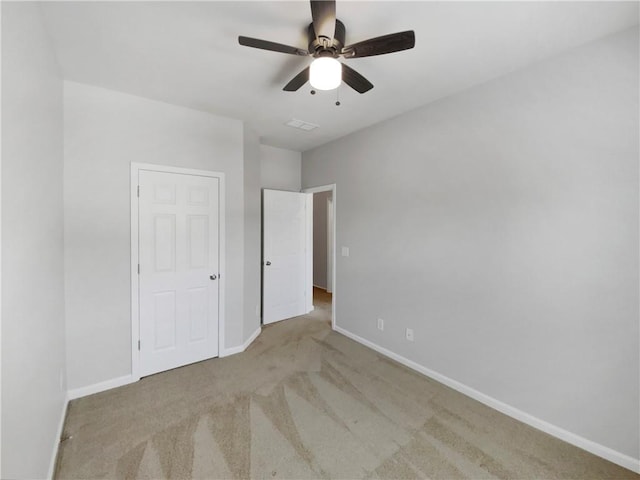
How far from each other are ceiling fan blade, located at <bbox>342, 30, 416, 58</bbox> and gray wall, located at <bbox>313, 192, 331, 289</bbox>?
472 cm

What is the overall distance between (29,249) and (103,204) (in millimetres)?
1226

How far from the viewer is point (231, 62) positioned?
2.04 metres

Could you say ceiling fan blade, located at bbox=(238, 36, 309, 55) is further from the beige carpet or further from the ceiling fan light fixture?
the beige carpet

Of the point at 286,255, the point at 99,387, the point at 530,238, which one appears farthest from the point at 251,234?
the point at 530,238

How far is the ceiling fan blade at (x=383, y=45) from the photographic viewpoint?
1.40 metres

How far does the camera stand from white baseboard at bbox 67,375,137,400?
234 centimetres

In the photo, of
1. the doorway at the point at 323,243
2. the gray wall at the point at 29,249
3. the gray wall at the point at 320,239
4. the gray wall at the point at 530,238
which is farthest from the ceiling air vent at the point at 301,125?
the gray wall at the point at 320,239

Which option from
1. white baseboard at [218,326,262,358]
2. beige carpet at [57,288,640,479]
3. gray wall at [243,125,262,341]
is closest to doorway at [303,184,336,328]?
gray wall at [243,125,262,341]

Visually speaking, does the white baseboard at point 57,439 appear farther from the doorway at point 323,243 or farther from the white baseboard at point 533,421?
the doorway at point 323,243

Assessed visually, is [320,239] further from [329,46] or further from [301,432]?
[329,46]

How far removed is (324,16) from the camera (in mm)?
1329

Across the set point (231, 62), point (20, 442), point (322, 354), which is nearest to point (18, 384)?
point (20, 442)

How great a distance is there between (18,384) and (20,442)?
0.25 metres

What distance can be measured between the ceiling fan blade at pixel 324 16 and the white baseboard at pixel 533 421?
2.84 metres
